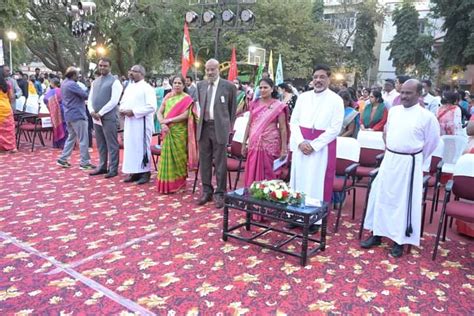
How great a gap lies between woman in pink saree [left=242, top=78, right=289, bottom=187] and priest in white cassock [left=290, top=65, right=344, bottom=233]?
205 millimetres

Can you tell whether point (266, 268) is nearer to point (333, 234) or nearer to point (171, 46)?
point (333, 234)

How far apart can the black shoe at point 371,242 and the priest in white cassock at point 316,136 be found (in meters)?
0.52

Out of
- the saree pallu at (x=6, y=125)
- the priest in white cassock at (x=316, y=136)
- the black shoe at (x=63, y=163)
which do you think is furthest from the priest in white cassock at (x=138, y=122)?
the saree pallu at (x=6, y=125)

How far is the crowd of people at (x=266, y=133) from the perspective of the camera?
12.9 ft

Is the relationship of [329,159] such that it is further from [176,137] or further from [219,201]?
[176,137]

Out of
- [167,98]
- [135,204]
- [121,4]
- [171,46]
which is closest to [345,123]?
[167,98]

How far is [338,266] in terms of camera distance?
367 cm

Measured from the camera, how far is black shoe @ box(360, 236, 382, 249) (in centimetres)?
412

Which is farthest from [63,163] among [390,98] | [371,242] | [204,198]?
[390,98]

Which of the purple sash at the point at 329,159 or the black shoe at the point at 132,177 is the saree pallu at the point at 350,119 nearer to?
the purple sash at the point at 329,159

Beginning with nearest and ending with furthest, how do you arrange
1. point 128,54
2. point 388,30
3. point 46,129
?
point 46,129, point 128,54, point 388,30

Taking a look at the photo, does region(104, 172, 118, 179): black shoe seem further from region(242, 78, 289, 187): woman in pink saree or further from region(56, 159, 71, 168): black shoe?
region(242, 78, 289, 187): woman in pink saree

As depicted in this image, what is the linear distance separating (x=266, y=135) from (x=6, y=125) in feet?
19.2

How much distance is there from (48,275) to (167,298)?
1017 millimetres
